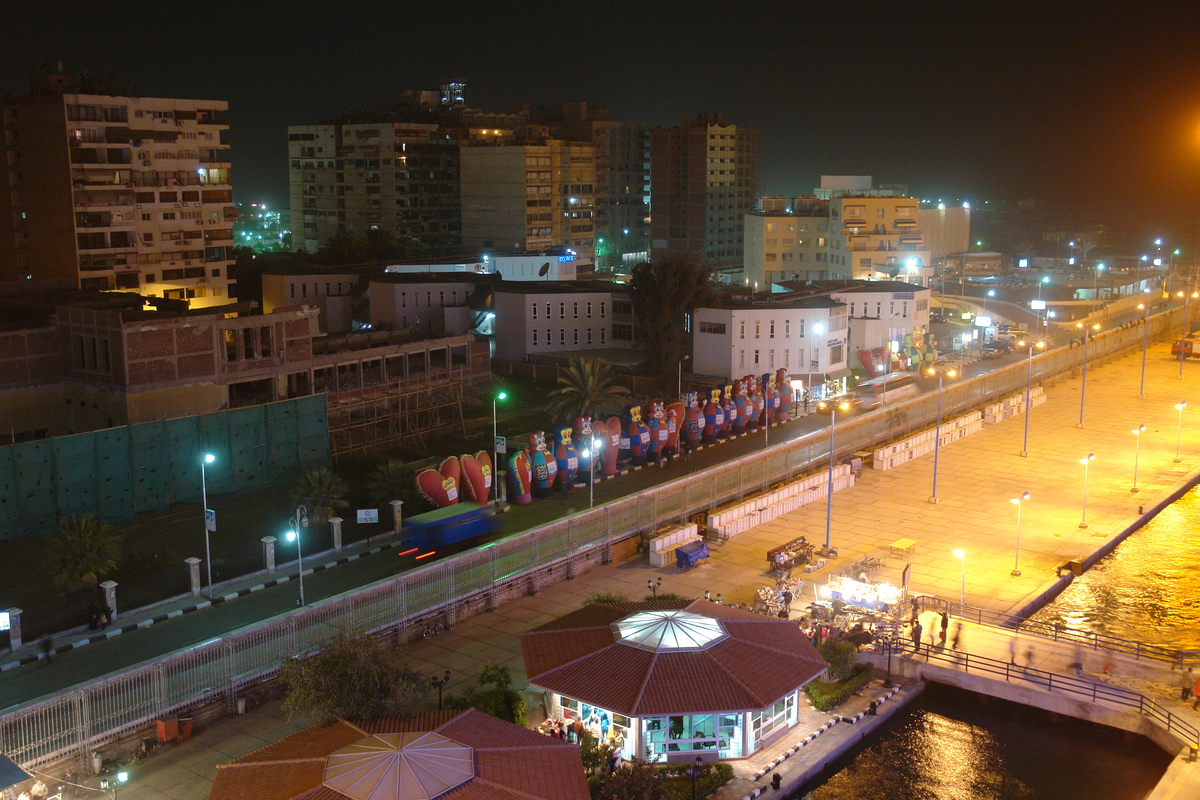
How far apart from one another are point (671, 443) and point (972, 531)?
545 inches

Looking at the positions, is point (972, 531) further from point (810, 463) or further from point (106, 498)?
point (106, 498)

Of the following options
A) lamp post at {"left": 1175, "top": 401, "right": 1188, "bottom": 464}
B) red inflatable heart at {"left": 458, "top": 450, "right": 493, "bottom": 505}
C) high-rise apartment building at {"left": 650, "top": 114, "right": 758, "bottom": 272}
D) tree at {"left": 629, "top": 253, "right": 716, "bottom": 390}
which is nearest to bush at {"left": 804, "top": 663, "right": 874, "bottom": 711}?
red inflatable heart at {"left": 458, "top": 450, "right": 493, "bottom": 505}

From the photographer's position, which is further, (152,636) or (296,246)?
(296,246)

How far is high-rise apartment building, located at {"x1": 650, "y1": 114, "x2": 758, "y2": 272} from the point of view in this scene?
158125 mm

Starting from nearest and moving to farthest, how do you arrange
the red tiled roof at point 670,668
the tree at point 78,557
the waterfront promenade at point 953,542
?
the red tiled roof at point 670,668 → the waterfront promenade at point 953,542 → the tree at point 78,557

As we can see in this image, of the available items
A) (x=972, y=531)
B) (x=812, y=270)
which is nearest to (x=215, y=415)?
(x=972, y=531)

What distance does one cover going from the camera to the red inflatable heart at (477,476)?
40.8 metres

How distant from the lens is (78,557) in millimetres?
32844

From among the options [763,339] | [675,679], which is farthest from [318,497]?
[763,339]

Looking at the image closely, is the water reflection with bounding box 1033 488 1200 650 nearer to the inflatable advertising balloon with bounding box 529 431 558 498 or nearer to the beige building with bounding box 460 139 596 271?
the inflatable advertising balloon with bounding box 529 431 558 498

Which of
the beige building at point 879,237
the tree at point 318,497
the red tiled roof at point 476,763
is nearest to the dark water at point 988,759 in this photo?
the red tiled roof at point 476,763

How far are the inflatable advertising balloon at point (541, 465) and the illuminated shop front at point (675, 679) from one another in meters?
15.1

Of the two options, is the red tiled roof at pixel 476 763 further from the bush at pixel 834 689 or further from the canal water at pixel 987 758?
the bush at pixel 834 689

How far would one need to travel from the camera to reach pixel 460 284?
253ft
